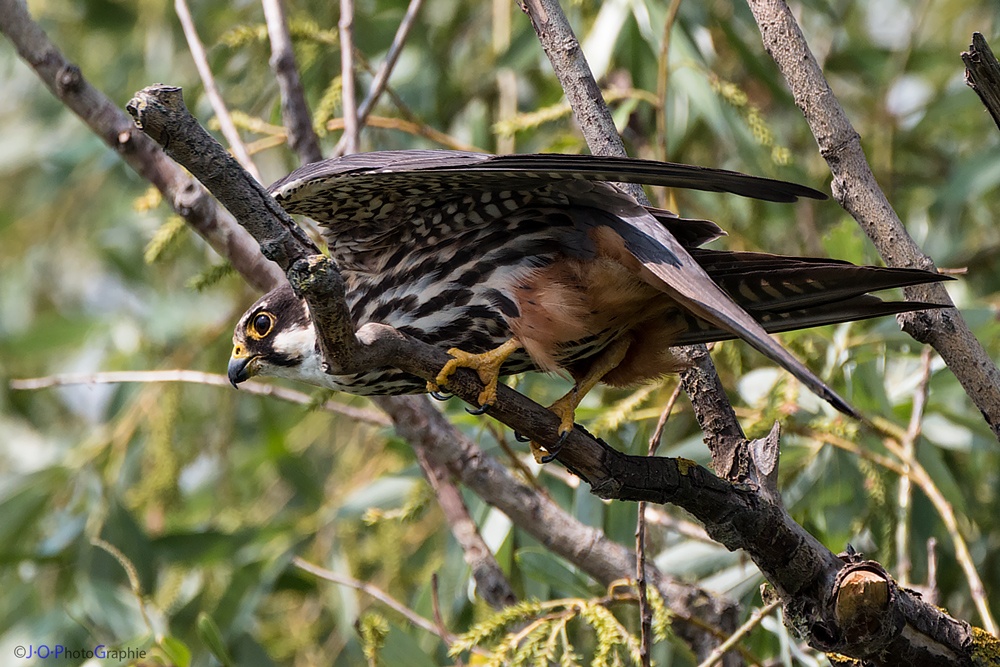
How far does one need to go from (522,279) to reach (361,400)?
98.3 inches

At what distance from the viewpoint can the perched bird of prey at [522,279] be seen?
2221 millimetres

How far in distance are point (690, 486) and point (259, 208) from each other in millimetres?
1031

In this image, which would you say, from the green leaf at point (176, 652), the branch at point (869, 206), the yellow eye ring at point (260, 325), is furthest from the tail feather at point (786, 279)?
the green leaf at point (176, 652)

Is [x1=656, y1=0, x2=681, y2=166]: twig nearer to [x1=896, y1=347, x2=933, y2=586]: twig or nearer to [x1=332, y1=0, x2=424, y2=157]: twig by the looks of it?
[x1=332, y1=0, x2=424, y2=157]: twig

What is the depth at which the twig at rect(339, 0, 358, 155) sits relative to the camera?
3.17 meters

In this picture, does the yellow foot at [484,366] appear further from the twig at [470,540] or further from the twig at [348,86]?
the twig at [348,86]

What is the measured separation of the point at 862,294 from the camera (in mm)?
2246

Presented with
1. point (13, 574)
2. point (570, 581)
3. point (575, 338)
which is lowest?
point (13, 574)

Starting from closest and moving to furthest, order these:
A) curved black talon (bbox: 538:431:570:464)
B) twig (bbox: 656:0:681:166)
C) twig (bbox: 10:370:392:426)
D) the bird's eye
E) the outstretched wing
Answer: the outstretched wing → curved black talon (bbox: 538:431:570:464) → the bird's eye → twig (bbox: 10:370:392:426) → twig (bbox: 656:0:681:166)

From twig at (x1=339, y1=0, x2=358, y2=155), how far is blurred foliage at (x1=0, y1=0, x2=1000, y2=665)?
14cm

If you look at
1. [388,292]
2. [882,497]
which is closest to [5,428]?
[388,292]

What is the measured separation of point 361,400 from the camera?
15.6 feet

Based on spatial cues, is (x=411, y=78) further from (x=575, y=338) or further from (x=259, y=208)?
(x=259, y=208)

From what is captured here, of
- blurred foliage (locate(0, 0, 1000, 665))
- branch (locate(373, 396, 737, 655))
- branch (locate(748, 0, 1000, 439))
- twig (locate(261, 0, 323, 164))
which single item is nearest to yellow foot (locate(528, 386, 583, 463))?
blurred foliage (locate(0, 0, 1000, 665))
